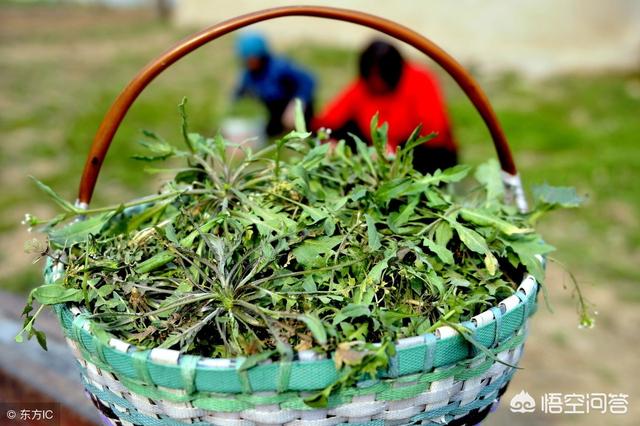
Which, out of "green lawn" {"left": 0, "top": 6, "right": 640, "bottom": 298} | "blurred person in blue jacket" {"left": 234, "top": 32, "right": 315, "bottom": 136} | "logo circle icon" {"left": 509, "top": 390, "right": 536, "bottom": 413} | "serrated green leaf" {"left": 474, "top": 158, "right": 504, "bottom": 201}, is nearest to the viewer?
"serrated green leaf" {"left": 474, "top": 158, "right": 504, "bottom": 201}

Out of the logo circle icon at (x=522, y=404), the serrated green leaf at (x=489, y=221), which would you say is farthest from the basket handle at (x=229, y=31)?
the logo circle icon at (x=522, y=404)

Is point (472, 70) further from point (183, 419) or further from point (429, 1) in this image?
point (183, 419)

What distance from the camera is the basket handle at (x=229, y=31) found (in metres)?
1.16

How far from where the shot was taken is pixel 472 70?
7.23 m

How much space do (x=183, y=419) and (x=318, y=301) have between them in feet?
0.82

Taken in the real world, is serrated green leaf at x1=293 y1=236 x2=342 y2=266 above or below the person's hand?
above

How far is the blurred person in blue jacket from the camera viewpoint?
4594mm

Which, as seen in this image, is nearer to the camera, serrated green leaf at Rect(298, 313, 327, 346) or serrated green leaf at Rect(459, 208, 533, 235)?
serrated green leaf at Rect(298, 313, 327, 346)

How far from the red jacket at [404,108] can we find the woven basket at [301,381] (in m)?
2.23

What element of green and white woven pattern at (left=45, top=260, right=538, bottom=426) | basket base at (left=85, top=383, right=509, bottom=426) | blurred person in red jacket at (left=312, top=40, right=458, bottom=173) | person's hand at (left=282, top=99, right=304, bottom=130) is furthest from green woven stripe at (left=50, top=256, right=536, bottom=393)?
person's hand at (left=282, top=99, right=304, bottom=130)

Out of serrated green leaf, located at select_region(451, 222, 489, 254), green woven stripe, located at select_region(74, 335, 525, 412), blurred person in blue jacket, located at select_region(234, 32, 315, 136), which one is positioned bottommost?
blurred person in blue jacket, located at select_region(234, 32, 315, 136)

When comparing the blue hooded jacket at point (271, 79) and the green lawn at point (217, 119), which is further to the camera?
the blue hooded jacket at point (271, 79)

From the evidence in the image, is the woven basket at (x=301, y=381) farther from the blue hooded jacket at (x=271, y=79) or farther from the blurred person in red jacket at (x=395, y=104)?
the blue hooded jacket at (x=271, y=79)

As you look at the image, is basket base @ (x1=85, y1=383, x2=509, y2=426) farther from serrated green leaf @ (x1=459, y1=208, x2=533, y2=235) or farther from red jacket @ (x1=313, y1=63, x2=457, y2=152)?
red jacket @ (x1=313, y1=63, x2=457, y2=152)
